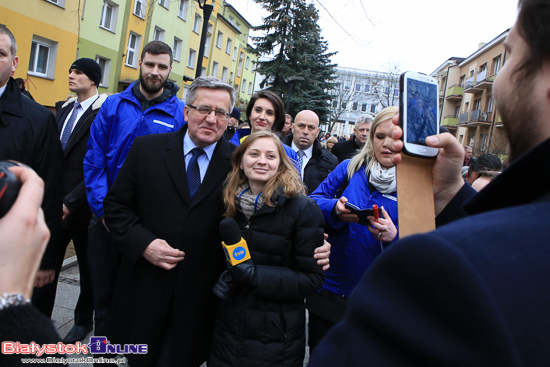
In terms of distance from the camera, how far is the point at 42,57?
15.4m

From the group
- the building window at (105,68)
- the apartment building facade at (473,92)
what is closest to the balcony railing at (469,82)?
the apartment building facade at (473,92)

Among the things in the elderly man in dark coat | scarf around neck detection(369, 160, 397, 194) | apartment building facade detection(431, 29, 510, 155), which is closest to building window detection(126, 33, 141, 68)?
the elderly man in dark coat

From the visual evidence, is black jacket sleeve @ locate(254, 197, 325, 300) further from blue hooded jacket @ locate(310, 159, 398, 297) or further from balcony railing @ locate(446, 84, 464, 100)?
balcony railing @ locate(446, 84, 464, 100)

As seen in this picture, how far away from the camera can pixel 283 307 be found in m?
2.47

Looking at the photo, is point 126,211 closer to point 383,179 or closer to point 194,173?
point 194,173

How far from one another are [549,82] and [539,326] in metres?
0.47

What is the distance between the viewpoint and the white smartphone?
1.52 m

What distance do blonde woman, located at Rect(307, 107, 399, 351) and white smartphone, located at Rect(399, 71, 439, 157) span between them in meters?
0.85

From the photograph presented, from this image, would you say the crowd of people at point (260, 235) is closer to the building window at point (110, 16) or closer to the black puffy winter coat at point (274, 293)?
the black puffy winter coat at point (274, 293)

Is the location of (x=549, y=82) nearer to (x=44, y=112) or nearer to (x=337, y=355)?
(x=337, y=355)

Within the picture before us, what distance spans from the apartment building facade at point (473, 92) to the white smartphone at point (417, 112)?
32.3 meters

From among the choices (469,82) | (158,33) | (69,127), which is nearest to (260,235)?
(69,127)

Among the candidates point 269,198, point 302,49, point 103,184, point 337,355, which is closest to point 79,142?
point 103,184

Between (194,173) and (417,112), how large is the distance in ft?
5.47
